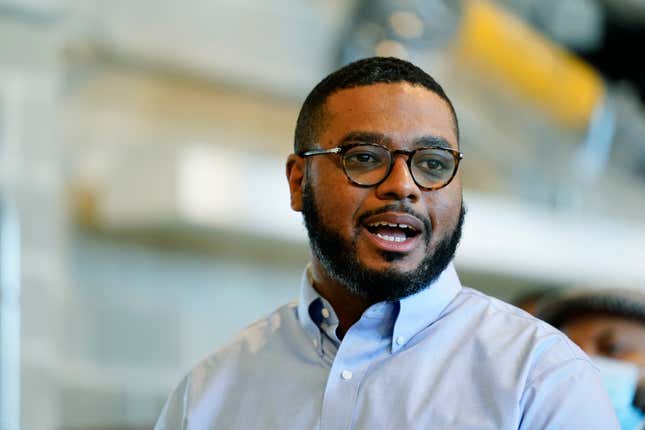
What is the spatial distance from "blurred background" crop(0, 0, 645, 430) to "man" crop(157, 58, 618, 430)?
318 centimetres

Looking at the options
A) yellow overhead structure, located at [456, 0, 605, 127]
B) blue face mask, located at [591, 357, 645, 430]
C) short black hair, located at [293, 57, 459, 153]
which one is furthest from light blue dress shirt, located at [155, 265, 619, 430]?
yellow overhead structure, located at [456, 0, 605, 127]

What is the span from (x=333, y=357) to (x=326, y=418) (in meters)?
0.11

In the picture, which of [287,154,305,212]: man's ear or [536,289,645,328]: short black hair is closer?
[287,154,305,212]: man's ear

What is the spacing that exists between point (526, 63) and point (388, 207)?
5.02 m

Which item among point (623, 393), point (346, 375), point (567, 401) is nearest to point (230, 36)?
point (623, 393)

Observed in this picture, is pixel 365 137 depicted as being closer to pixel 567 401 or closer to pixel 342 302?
pixel 342 302

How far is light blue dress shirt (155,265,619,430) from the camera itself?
1.16 m

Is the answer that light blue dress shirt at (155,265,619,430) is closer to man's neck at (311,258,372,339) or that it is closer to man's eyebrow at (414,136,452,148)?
man's neck at (311,258,372,339)

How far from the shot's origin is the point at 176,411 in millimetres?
1401

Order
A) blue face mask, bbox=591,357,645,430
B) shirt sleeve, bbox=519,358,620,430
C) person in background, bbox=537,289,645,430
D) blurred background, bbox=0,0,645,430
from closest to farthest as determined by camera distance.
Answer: shirt sleeve, bbox=519,358,620,430 < blue face mask, bbox=591,357,645,430 < person in background, bbox=537,289,645,430 < blurred background, bbox=0,0,645,430

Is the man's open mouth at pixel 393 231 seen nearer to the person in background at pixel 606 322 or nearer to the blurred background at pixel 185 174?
the person in background at pixel 606 322

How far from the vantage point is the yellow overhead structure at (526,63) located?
5.66 m

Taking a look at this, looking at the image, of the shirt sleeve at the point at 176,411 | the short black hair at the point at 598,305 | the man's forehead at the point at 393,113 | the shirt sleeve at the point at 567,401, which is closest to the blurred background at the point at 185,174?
the short black hair at the point at 598,305

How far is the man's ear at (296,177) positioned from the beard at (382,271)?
11cm
